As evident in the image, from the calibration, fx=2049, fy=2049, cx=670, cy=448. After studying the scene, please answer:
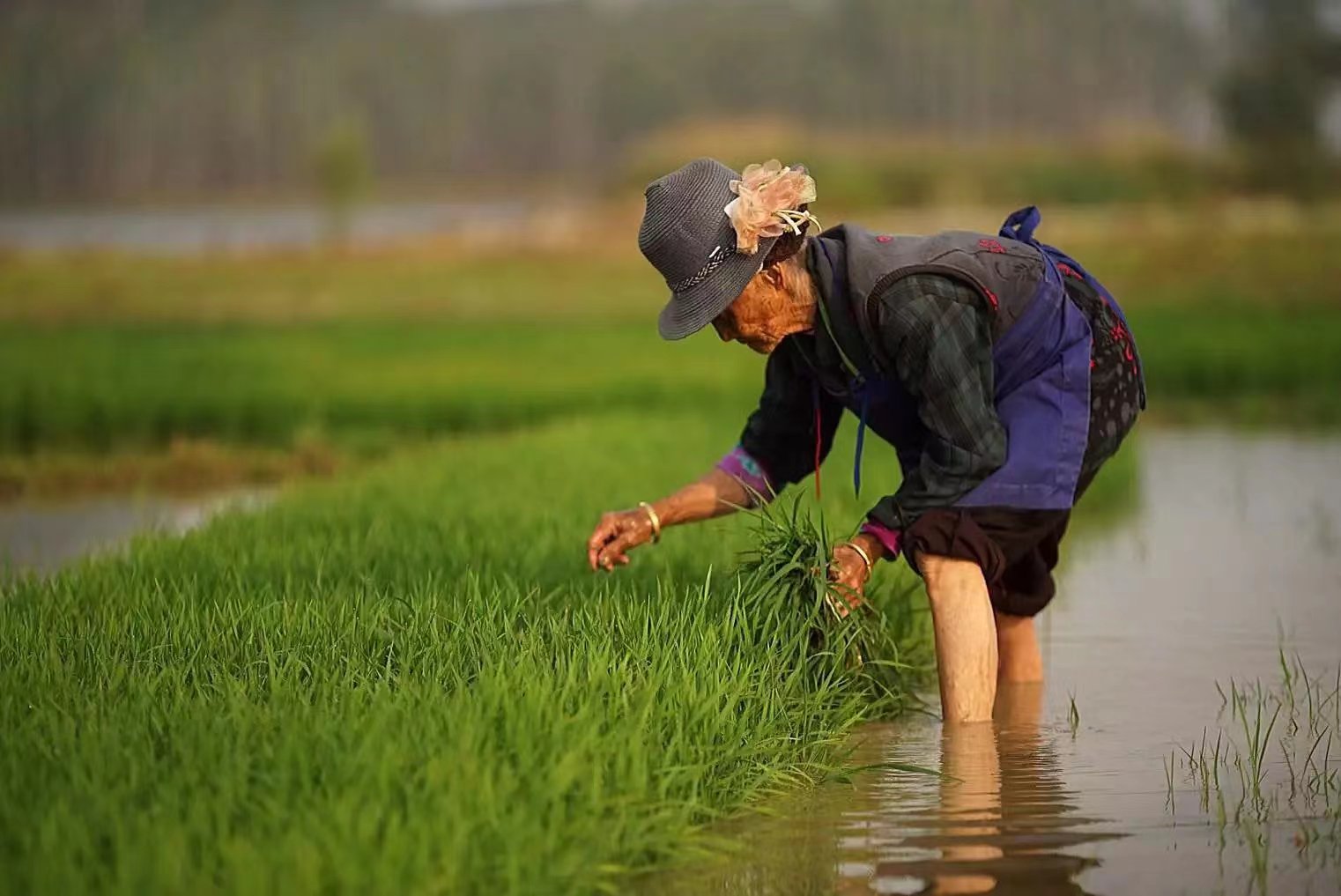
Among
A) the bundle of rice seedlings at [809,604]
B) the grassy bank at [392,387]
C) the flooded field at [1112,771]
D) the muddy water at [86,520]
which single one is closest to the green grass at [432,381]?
the grassy bank at [392,387]

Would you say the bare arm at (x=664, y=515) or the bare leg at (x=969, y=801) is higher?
the bare arm at (x=664, y=515)

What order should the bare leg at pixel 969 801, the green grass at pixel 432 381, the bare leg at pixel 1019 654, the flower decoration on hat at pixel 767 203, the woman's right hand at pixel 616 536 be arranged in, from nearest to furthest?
1. the bare leg at pixel 969 801
2. the flower decoration on hat at pixel 767 203
3. the woman's right hand at pixel 616 536
4. the bare leg at pixel 1019 654
5. the green grass at pixel 432 381

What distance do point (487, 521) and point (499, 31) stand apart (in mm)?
111947

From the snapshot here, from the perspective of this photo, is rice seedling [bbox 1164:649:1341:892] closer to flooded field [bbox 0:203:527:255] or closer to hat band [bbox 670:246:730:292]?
hat band [bbox 670:246:730:292]

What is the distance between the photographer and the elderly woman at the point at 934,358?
405 cm

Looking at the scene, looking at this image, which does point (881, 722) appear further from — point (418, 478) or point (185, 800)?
point (418, 478)

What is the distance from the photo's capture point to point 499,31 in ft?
379

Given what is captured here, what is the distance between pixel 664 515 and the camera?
454 centimetres

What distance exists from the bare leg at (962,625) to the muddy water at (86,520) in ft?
12.3

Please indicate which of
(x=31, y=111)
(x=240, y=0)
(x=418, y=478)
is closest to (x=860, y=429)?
(x=418, y=478)

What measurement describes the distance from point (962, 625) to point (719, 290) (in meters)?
0.89

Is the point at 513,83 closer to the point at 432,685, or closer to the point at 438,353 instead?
the point at 438,353

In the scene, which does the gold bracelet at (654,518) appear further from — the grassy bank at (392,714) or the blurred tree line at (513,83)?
the blurred tree line at (513,83)

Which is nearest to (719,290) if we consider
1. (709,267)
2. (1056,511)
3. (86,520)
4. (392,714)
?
(709,267)
